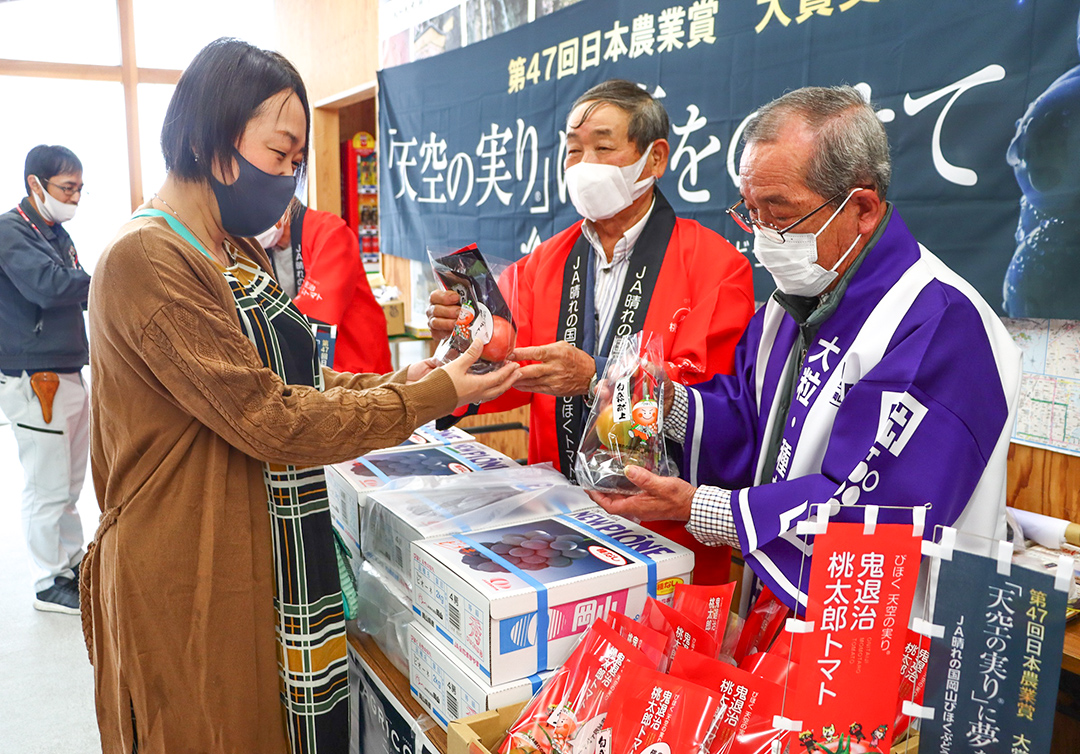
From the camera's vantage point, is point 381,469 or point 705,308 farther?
point 705,308

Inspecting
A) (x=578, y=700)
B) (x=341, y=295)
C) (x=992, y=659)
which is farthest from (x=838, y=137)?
(x=341, y=295)

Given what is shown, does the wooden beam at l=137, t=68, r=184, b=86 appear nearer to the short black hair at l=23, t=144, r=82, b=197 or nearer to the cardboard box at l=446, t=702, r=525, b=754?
the short black hair at l=23, t=144, r=82, b=197

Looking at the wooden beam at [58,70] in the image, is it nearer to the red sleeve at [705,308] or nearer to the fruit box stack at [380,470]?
the fruit box stack at [380,470]

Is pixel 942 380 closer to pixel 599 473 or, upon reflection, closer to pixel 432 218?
pixel 599 473

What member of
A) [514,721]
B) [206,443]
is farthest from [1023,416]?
[206,443]

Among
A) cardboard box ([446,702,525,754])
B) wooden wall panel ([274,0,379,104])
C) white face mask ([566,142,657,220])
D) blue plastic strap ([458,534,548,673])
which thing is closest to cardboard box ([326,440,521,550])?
blue plastic strap ([458,534,548,673])

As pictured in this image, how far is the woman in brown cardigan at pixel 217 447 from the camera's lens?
112cm

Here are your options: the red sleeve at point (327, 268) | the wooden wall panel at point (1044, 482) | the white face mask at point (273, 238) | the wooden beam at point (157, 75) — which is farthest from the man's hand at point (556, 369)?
the wooden beam at point (157, 75)

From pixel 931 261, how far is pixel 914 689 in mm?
718

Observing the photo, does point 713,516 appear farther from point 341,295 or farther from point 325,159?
point 325,159

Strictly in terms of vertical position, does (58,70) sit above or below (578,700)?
above

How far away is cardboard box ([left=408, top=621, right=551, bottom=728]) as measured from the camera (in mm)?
1090

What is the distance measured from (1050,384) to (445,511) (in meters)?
1.55

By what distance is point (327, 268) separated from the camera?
2.80 meters
